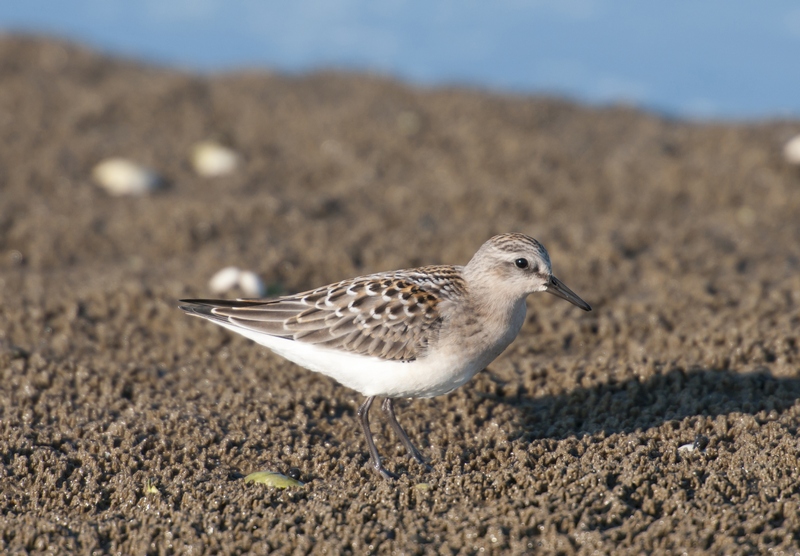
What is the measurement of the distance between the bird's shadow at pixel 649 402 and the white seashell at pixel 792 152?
5.54 m

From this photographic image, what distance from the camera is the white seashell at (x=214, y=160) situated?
35.7 feet

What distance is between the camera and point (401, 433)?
17.8 feet

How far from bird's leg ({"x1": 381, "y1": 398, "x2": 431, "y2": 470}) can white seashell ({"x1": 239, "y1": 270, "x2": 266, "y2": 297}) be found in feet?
7.35

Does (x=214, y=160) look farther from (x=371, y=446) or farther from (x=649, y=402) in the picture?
(x=649, y=402)

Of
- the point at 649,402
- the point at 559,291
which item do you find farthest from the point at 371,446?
the point at 649,402

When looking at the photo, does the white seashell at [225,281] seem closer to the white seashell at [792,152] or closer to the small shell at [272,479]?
the small shell at [272,479]

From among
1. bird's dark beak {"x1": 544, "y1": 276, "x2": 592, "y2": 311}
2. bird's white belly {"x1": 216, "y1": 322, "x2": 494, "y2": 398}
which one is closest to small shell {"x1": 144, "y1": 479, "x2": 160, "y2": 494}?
bird's white belly {"x1": 216, "y1": 322, "x2": 494, "y2": 398}

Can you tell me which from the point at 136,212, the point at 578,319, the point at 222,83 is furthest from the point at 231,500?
the point at 222,83

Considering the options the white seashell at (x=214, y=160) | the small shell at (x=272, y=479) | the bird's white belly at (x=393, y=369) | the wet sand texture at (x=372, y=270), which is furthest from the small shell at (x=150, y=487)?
the white seashell at (x=214, y=160)

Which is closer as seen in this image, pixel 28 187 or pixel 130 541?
pixel 130 541

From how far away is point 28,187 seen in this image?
33.7ft

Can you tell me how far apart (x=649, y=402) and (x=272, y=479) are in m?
2.47

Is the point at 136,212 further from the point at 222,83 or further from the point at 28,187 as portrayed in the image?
the point at 222,83

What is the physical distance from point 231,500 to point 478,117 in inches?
327
